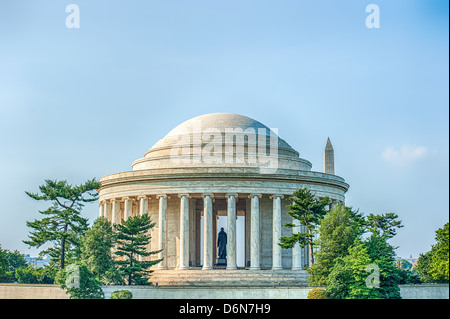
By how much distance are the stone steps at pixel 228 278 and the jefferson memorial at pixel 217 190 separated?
0.30 m

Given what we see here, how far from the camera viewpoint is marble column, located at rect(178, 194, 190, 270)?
7544cm

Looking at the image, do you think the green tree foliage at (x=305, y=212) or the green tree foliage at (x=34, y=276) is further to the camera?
the green tree foliage at (x=34, y=276)

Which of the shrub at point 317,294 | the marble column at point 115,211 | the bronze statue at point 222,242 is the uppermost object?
the marble column at point 115,211

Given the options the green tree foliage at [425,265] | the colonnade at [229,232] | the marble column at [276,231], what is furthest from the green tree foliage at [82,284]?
the green tree foliage at [425,265]

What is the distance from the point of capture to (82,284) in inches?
2488

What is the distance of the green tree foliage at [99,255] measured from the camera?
67375 millimetres

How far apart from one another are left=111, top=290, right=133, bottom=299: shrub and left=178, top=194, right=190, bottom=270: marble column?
11.5 m

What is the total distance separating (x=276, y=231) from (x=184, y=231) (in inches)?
372

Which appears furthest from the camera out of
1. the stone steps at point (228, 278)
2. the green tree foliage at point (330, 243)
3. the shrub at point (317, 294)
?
the stone steps at point (228, 278)

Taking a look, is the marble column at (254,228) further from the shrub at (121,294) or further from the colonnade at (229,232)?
the shrub at (121,294)

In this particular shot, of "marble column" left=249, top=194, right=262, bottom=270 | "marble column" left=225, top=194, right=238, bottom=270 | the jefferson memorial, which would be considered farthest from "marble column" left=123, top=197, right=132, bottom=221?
"marble column" left=249, top=194, right=262, bottom=270

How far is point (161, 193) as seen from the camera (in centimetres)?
7694
